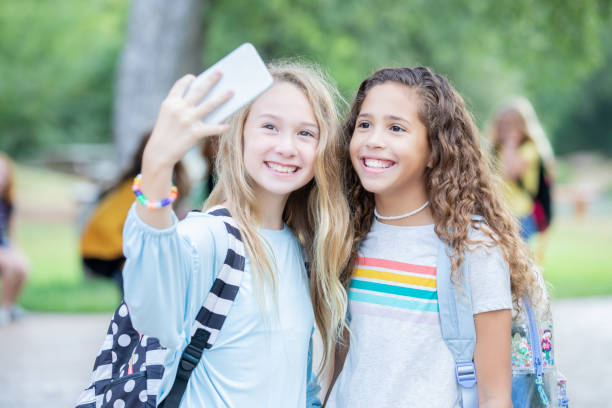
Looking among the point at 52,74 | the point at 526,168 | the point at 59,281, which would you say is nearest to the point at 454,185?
the point at 526,168

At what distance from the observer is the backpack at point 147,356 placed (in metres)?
1.80

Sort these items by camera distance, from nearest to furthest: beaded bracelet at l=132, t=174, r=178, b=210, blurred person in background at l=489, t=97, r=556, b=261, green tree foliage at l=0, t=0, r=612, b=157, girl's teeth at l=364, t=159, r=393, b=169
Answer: beaded bracelet at l=132, t=174, r=178, b=210 → girl's teeth at l=364, t=159, r=393, b=169 → blurred person in background at l=489, t=97, r=556, b=261 → green tree foliage at l=0, t=0, r=612, b=157

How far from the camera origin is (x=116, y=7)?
13203mm

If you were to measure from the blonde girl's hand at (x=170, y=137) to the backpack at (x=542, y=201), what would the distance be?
5143mm

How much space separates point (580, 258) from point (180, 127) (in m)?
12.5

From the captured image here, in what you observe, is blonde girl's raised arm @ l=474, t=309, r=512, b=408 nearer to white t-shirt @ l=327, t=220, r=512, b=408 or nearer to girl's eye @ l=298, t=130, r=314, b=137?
white t-shirt @ l=327, t=220, r=512, b=408

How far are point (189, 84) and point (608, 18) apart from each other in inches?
286

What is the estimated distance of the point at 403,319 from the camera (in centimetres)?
214

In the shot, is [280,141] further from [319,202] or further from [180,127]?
[180,127]

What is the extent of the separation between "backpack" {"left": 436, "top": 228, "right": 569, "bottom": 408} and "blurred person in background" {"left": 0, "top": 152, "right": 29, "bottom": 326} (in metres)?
6.13

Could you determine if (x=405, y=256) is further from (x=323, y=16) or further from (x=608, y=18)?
(x=323, y=16)

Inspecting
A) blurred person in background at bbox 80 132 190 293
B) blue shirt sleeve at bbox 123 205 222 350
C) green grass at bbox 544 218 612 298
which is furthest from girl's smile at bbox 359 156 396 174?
green grass at bbox 544 218 612 298

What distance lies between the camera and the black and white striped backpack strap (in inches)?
72.9

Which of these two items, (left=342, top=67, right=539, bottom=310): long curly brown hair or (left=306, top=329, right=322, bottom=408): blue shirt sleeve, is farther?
(left=306, top=329, right=322, bottom=408): blue shirt sleeve
